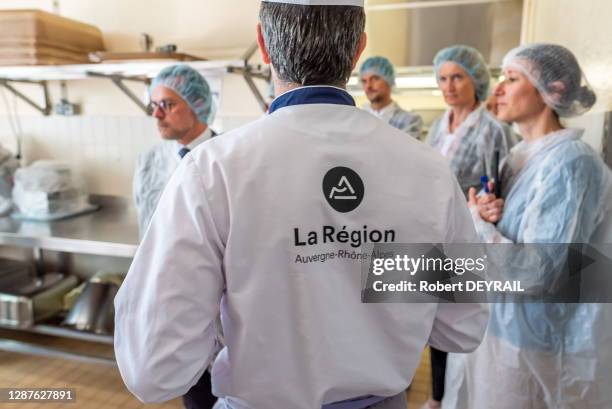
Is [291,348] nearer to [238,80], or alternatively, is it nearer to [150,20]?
[238,80]

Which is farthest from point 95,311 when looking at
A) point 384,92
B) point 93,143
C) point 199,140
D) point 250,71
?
point 384,92

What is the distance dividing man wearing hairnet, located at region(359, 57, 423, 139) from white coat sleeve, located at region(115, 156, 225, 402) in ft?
5.72

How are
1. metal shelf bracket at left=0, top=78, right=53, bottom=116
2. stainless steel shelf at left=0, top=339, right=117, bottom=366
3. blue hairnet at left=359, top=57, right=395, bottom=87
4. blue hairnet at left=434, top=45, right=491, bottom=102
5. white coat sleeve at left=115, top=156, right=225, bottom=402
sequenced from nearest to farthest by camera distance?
white coat sleeve at left=115, top=156, right=225, bottom=402 → blue hairnet at left=434, top=45, right=491, bottom=102 → stainless steel shelf at left=0, top=339, right=117, bottom=366 → blue hairnet at left=359, top=57, right=395, bottom=87 → metal shelf bracket at left=0, top=78, right=53, bottom=116

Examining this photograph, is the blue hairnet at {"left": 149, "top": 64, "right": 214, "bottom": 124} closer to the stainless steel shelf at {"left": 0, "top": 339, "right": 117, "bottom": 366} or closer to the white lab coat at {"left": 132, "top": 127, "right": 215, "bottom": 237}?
the white lab coat at {"left": 132, "top": 127, "right": 215, "bottom": 237}

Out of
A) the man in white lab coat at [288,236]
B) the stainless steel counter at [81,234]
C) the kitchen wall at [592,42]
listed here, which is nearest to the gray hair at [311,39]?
the man in white lab coat at [288,236]

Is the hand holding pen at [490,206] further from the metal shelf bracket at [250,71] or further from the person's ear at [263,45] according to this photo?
the metal shelf bracket at [250,71]

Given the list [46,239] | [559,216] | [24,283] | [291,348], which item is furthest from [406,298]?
[24,283]

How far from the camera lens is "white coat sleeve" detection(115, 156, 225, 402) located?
23.7 inches

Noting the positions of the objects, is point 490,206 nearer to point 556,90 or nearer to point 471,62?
point 556,90

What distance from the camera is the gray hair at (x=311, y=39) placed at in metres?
0.64

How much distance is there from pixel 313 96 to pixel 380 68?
1.67 metres

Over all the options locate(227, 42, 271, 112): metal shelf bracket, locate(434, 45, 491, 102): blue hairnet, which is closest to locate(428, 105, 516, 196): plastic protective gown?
locate(434, 45, 491, 102): blue hairnet

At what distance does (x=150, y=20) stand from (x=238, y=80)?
23.7 inches

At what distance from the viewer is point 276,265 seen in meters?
0.63
